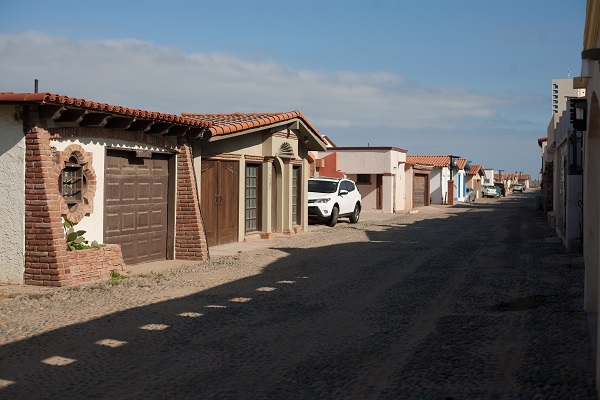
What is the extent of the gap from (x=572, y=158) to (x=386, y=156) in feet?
73.7

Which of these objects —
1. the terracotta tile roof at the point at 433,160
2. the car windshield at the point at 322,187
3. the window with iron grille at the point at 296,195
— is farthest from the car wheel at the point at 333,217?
the terracotta tile roof at the point at 433,160

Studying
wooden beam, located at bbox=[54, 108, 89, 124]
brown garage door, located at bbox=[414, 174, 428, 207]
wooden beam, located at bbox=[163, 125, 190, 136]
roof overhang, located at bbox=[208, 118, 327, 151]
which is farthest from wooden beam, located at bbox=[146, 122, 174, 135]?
A: brown garage door, located at bbox=[414, 174, 428, 207]

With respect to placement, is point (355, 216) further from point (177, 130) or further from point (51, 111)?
point (51, 111)

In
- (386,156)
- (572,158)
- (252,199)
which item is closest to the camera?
(572,158)

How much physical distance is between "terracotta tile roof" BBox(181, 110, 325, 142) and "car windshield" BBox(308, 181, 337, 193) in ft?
15.5

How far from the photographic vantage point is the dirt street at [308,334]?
6.06 meters

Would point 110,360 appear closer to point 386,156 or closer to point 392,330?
point 392,330

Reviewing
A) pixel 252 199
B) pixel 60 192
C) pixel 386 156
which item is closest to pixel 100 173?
pixel 60 192

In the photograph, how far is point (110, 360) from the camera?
6895 mm

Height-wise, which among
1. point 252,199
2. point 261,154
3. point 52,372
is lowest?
point 52,372

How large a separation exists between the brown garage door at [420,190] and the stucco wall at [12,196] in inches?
1508

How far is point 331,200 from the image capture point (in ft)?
86.6

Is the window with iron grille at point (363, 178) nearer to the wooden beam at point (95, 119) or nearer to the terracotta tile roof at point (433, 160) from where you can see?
the terracotta tile roof at point (433, 160)

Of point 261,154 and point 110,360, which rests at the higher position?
point 261,154
